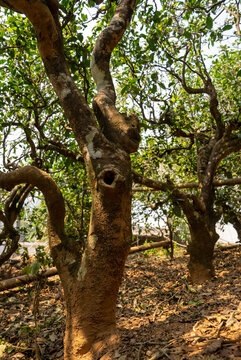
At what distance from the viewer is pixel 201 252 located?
528 centimetres

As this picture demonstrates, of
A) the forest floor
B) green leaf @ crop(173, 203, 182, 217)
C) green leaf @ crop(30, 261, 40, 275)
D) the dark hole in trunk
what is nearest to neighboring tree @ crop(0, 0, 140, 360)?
the dark hole in trunk

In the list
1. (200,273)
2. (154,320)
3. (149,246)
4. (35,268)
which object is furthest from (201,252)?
(35,268)

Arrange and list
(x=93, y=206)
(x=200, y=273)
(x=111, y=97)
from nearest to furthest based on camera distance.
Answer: (x=93, y=206) → (x=111, y=97) → (x=200, y=273)

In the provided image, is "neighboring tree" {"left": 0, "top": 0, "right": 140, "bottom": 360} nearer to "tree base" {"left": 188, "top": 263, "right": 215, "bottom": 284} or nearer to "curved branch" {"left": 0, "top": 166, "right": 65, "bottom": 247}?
"curved branch" {"left": 0, "top": 166, "right": 65, "bottom": 247}

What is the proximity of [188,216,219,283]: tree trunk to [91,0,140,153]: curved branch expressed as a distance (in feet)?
10.8

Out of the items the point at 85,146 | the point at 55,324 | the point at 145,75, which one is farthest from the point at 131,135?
the point at 145,75

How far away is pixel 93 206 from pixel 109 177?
1.08 ft

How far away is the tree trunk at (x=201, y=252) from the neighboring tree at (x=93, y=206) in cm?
314

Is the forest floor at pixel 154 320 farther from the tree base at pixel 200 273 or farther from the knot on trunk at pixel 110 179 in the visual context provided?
the knot on trunk at pixel 110 179

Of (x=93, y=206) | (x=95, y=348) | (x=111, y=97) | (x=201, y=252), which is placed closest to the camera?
(x=95, y=348)

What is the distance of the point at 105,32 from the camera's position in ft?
10.8

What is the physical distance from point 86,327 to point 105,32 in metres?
3.29

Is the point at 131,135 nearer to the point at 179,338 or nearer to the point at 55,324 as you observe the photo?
the point at 179,338

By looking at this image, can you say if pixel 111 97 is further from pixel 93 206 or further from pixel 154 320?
pixel 154 320
